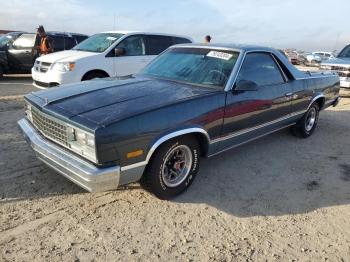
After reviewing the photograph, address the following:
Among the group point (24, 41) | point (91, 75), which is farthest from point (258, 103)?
point (24, 41)

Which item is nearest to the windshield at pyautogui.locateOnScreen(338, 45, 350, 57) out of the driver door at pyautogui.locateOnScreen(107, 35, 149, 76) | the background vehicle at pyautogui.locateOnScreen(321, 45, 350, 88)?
the background vehicle at pyautogui.locateOnScreen(321, 45, 350, 88)

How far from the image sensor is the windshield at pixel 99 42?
8.69 m

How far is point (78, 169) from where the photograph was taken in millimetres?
3143

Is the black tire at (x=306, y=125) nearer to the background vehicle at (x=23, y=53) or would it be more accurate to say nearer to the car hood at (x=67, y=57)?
the car hood at (x=67, y=57)

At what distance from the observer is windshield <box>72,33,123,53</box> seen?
8.69 meters

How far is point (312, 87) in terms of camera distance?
19.8 feet

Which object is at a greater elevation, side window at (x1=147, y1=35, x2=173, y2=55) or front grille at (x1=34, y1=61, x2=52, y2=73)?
side window at (x1=147, y1=35, x2=173, y2=55)

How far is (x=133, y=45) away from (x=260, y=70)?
4.82m

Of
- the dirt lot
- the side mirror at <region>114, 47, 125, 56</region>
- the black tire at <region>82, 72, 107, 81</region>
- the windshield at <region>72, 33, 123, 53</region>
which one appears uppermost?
the windshield at <region>72, 33, 123, 53</region>

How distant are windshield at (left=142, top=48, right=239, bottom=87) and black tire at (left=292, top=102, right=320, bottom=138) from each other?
2277mm

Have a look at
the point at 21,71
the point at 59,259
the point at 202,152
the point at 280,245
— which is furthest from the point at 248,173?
the point at 21,71

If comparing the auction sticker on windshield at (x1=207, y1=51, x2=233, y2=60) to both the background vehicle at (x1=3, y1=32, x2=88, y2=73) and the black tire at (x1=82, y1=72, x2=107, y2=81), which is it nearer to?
the black tire at (x1=82, y1=72, x2=107, y2=81)

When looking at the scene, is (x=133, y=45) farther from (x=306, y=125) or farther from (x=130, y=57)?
(x=306, y=125)

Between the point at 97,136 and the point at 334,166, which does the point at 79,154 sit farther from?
the point at 334,166
